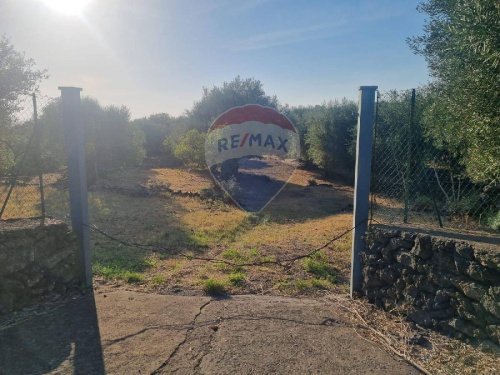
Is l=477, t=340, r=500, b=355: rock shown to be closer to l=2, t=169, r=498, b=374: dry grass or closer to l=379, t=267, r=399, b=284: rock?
l=2, t=169, r=498, b=374: dry grass

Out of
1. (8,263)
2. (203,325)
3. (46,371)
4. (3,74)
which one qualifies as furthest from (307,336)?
(3,74)

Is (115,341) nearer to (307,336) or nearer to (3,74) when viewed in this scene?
(307,336)

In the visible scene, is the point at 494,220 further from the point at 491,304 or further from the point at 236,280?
the point at 236,280

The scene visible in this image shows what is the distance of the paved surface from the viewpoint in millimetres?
2906

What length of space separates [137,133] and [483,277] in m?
21.6

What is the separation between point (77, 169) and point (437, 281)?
4.03m

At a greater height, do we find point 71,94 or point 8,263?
point 71,94

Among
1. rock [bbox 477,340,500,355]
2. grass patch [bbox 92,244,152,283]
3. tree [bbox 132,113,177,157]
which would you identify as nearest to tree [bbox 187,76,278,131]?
tree [bbox 132,113,177,157]

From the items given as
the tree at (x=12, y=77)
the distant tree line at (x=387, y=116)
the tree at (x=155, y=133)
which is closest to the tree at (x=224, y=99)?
the distant tree line at (x=387, y=116)

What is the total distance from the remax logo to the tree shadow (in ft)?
40.9

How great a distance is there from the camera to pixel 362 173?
427cm

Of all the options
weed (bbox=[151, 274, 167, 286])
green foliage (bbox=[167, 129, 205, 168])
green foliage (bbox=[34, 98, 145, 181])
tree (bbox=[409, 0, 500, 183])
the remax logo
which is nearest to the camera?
tree (bbox=[409, 0, 500, 183])

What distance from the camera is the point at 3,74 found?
1065 centimetres

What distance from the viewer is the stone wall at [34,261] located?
12.1 feet
